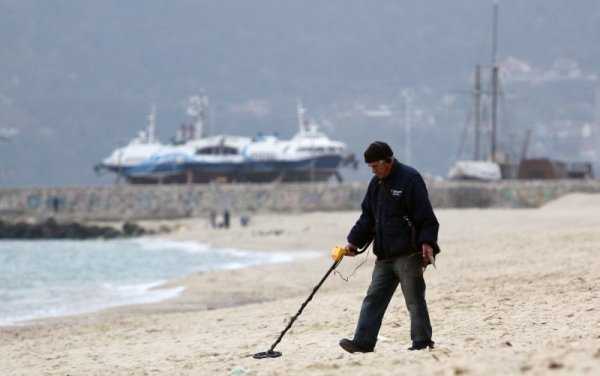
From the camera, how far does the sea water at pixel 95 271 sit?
20078mm

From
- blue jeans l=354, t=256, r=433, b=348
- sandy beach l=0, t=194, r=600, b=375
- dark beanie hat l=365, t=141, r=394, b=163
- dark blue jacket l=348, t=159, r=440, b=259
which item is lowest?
sandy beach l=0, t=194, r=600, b=375

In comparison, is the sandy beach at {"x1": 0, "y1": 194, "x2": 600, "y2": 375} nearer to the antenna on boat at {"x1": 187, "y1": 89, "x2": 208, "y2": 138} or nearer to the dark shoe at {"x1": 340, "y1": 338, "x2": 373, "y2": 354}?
the dark shoe at {"x1": 340, "y1": 338, "x2": 373, "y2": 354}

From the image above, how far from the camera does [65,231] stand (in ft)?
192

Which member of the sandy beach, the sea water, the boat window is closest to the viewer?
the sandy beach

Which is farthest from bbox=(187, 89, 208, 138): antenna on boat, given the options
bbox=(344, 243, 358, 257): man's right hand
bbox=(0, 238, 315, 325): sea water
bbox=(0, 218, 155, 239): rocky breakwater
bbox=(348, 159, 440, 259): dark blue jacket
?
bbox=(348, 159, 440, 259): dark blue jacket

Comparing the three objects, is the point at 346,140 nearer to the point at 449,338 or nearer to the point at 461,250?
the point at 461,250

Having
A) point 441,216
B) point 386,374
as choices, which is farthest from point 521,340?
point 441,216

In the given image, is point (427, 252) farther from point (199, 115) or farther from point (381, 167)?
point (199, 115)

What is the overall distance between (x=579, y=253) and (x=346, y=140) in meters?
171

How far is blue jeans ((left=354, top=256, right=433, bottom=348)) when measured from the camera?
27.6ft

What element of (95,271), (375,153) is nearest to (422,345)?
(375,153)

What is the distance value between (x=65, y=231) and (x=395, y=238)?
169ft

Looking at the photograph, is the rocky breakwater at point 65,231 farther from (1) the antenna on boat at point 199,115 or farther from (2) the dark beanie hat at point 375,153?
(2) the dark beanie hat at point 375,153

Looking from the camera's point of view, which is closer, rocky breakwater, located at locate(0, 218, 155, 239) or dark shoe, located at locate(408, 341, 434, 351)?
dark shoe, located at locate(408, 341, 434, 351)
